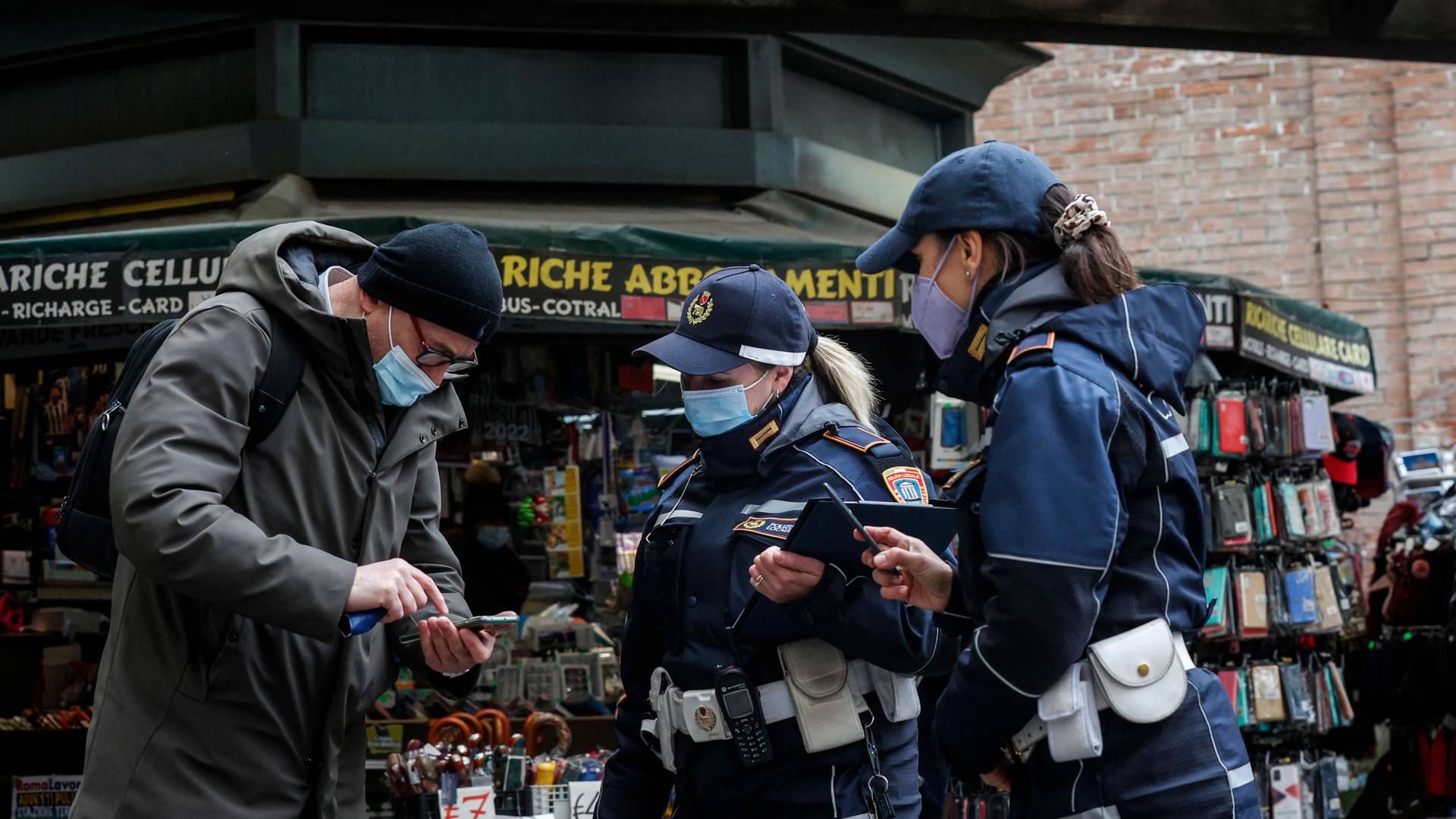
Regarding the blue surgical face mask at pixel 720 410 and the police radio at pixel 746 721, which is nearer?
the police radio at pixel 746 721

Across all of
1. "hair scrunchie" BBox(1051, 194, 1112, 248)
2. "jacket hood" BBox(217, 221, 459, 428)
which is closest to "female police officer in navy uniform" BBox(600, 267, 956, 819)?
"hair scrunchie" BBox(1051, 194, 1112, 248)

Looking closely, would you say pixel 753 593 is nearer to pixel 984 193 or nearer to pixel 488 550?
pixel 984 193

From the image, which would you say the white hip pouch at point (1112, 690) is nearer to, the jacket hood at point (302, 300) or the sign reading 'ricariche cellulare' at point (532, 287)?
the jacket hood at point (302, 300)

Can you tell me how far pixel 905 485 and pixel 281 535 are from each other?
1.53 m

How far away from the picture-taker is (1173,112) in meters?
14.1

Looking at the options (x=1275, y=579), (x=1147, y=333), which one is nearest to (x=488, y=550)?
(x=1275, y=579)

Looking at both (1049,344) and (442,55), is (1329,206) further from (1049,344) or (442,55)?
(1049,344)

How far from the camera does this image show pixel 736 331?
3.80 m

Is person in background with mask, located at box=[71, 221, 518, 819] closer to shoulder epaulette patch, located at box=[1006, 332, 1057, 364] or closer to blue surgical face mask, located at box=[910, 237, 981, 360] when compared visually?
blue surgical face mask, located at box=[910, 237, 981, 360]

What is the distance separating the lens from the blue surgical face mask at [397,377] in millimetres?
3193

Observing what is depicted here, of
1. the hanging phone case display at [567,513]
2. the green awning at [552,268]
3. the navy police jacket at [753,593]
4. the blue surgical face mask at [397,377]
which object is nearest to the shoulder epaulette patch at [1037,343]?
the navy police jacket at [753,593]

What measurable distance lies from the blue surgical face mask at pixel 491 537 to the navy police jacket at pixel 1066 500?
548 cm

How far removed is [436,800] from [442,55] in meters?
4.05

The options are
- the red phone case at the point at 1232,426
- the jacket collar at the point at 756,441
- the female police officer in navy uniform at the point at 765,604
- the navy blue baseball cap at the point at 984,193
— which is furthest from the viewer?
the red phone case at the point at 1232,426
